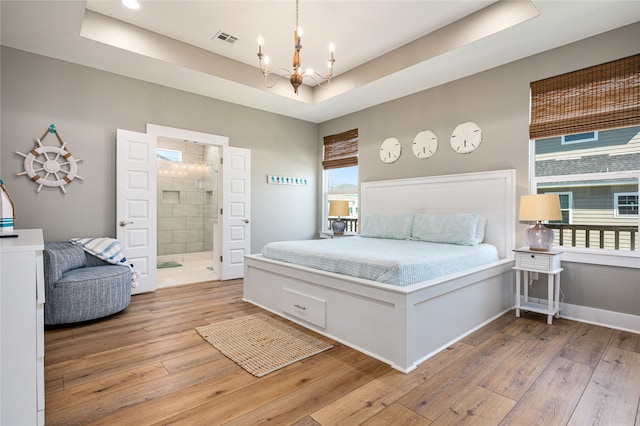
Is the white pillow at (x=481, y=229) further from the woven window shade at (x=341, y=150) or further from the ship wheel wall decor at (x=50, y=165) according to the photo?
the ship wheel wall decor at (x=50, y=165)

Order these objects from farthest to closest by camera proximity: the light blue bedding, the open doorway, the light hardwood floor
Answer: the open doorway, the light blue bedding, the light hardwood floor

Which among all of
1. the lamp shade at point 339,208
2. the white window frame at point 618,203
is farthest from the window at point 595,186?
the lamp shade at point 339,208

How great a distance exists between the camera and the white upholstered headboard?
3545mm

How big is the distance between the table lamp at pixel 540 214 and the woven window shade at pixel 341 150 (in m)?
2.86

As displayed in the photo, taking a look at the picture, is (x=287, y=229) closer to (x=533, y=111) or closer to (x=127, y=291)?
(x=127, y=291)

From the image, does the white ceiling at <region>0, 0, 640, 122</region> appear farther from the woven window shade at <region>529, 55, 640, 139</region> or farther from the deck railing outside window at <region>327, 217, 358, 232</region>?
the deck railing outside window at <region>327, 217, 358, 232</region>

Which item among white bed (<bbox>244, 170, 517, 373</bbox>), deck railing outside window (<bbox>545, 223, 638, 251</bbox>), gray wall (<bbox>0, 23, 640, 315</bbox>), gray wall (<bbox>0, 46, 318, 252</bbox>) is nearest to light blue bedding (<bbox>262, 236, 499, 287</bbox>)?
white bed (<bbox>244, 170, 517, 373</bbox>)

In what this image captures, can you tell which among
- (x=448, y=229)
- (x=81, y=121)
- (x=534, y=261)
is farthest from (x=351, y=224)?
(x=81, y=121)

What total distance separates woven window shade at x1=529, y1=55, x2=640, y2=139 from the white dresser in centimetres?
422

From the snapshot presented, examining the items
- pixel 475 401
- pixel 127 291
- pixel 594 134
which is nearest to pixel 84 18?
pixel 127 291

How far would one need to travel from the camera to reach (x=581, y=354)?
2357 millimetres

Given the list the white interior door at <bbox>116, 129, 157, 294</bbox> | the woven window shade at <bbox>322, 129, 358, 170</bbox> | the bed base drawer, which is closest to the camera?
the bed base drawer

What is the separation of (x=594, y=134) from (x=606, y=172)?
1.30 ft

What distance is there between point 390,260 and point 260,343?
3.97 ft
